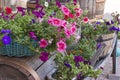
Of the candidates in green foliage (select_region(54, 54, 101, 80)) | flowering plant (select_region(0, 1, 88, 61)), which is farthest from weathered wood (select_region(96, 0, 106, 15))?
flowering plant (select_region(0, 1, 88, 61))

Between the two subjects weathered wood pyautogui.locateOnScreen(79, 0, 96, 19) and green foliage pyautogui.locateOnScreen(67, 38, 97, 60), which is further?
weathered wood pyautogui.locateOnScreen(79, 0, 96, 19)

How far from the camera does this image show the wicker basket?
6.01ft

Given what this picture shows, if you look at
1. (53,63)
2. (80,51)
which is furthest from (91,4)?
(53,63)

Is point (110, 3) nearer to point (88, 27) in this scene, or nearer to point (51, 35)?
point (88, 27)

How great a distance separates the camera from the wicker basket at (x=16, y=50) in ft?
6.01

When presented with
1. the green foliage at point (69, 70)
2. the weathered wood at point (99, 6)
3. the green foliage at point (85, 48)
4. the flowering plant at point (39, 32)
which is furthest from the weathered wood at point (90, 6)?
the flowering plant at point (39, 32)

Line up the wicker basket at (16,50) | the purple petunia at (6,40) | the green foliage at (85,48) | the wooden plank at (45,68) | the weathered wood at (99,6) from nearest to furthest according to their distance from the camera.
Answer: the purple petunia at (6,40)
the wicker basket at (16,50)
the wooden plank at (45,68)
the green foliage at (85,48)
the weathered wood at (99,6)

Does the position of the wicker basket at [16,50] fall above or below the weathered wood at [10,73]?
above

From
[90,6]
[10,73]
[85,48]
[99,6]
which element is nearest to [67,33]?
[10,73]

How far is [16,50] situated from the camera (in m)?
1.84

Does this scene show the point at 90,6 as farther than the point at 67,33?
Yes

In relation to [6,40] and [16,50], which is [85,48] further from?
[6,40]

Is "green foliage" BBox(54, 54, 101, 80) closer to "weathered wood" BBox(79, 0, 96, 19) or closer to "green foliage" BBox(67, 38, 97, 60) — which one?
"green foliage" BBox(67, 38, 97, 60)

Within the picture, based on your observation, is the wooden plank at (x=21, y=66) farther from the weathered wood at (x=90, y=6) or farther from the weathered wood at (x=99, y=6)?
the weathered wood at (x=99, y=6)
